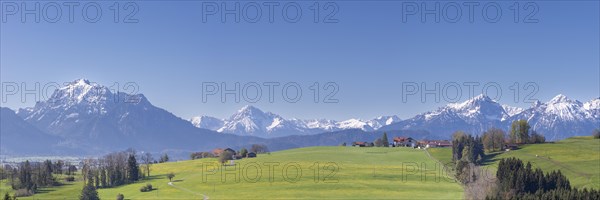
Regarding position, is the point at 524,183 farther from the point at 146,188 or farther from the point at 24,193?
the point at 24,193

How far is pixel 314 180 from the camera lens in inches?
6471

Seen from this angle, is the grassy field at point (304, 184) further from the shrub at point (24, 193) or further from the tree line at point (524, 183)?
the tree line at point (524, 183)

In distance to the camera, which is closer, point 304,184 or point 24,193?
point 304,184

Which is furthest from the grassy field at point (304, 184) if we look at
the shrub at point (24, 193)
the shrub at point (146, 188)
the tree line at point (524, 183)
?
the tree line at point (524, 183)

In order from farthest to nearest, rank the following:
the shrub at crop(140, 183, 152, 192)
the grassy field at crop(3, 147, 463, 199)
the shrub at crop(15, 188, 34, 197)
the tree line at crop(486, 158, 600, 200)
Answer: the shrub at crop(15, 188, 34, 197)
the shrub at crop(140, 183, 152, 192)
the grassy field at crop(3, 147, 463, 199)
the tree line at crop(486, 158, 600, 200)

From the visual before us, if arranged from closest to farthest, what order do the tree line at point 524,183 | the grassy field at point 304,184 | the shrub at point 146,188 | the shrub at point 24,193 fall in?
the tree line at point 524,183 → the grassy field at point 304,184 → the shrub at point 146,188 → the shrub at point 24,193

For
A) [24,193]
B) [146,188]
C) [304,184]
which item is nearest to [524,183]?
[304,184]

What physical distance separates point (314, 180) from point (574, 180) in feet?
226

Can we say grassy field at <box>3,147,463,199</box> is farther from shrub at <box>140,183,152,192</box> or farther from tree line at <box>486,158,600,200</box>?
tree line at <box>486,158,600,200</box>

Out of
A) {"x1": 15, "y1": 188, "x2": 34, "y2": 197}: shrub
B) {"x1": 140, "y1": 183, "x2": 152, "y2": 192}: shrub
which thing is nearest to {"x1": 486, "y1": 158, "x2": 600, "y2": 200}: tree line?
{"x1": 140, "y1": 183, "x2": 152, "y2": 192}: shrub

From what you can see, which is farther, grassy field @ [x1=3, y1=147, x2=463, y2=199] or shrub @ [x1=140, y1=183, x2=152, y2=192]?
shrub @ [x1=140, y1=183, x2=152, y2=192]

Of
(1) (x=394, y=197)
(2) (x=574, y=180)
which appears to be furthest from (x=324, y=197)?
(2) (x=574, y=180)

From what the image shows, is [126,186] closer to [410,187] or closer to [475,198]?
[410,187]

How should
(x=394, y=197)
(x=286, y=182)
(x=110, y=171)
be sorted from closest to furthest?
1. (x=394, y=197)
2. (x=286, y=182)
3. (x=110, y=171)
